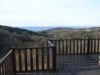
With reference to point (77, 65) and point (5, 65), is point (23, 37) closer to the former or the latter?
point (77, 65)

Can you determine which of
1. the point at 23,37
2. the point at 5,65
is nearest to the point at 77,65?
the point at 5,65

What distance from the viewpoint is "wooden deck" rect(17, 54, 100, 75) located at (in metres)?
5.17

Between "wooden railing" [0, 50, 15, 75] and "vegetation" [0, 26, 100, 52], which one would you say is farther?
"vegetation" [0, 26, 100, 52]

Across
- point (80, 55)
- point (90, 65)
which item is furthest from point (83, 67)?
point (80, 55)

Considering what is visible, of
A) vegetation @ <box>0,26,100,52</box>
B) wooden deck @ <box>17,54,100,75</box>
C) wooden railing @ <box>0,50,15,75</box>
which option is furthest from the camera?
vegetation @ <box>0,26,100,52</box>

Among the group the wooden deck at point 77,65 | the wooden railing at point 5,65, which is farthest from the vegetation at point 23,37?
the wooden railing at point 5,65

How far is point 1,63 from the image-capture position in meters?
3.37

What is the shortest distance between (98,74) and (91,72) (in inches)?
8.9

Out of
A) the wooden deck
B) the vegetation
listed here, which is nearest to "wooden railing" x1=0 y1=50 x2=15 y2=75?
the wooden deck

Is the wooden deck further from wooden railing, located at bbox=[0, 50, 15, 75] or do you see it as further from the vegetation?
the vegetation

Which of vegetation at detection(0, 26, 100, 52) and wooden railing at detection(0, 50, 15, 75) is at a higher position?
wooden railing at detection(0, 50, 15, 75)

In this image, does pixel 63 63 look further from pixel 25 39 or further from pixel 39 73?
pixel 25 39

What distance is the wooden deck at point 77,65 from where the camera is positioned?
5.17m
